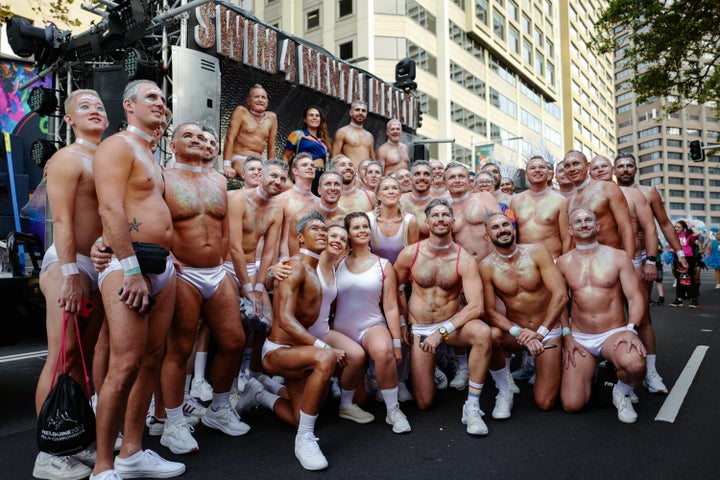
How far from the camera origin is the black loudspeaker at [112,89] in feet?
23.9

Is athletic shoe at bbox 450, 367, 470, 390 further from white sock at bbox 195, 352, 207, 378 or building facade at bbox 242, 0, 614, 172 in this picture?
building facade at bbox 242, 0, 614, 172

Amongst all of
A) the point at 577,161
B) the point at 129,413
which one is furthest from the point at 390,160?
the point at 129,413

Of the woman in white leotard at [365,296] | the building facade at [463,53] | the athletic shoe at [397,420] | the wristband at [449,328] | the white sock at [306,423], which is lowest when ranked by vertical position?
the athletic shoe at [397,420]

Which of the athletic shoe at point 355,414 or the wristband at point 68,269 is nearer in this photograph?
the wristband at point 68,269

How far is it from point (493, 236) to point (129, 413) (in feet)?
9.99

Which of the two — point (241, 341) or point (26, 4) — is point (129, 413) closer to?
point (241, 341)

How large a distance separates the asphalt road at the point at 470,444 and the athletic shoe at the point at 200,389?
635 mm

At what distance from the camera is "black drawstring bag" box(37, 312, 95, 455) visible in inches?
93.1

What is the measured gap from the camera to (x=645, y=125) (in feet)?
325

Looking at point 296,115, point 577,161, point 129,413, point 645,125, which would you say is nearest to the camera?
point 129,413

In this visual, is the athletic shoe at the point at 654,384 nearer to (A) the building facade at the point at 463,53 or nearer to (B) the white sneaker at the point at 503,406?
(B) the white sneaker at the point at 503,406

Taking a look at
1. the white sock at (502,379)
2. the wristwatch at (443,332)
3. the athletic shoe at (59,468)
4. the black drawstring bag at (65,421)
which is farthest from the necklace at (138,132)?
the white sock at (502,379)

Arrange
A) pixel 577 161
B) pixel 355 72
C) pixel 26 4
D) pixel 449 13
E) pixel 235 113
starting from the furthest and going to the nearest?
pixel 449 13 → pixel 26 4 → pixel 355 72 → pixel 235 113 → pixel 577 161

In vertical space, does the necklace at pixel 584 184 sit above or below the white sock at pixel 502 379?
above
